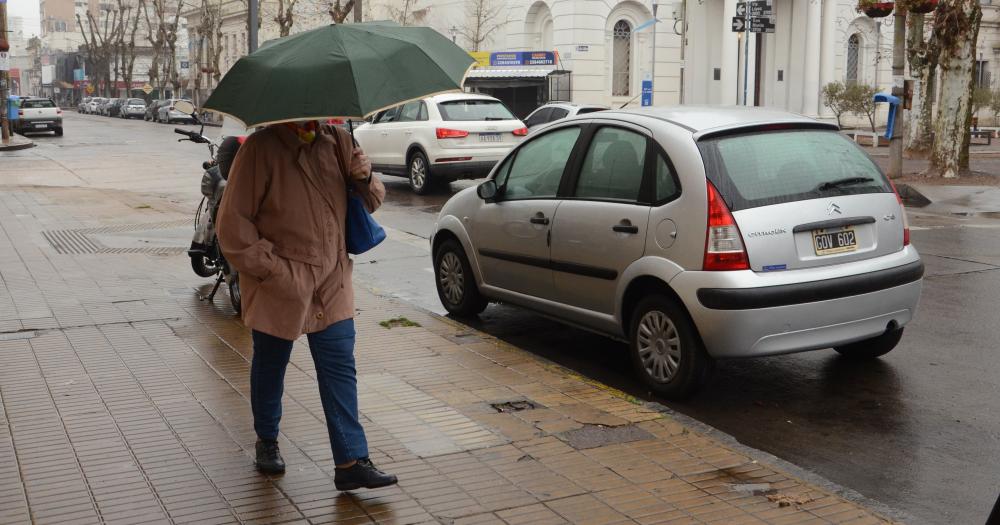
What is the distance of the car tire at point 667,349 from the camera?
629cm

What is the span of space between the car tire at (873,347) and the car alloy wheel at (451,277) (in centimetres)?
285

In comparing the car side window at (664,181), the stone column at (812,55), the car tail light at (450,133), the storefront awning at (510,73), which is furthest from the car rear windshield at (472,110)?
the stone column at (812,55)

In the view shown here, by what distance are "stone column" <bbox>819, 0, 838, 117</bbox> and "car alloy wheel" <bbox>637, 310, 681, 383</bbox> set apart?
44.5 m

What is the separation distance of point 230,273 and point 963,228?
9930 millimetres

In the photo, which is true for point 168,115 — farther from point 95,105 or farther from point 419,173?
point 419,173

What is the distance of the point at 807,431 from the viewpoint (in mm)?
5945

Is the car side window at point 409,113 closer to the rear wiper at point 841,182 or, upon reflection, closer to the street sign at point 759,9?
the street sign at point 759,9

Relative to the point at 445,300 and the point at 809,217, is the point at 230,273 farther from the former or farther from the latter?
the point at 809,217

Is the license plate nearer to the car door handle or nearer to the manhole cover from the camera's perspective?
the car door handle

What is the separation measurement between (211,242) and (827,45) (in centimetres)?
4361

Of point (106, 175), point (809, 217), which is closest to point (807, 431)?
point (809, 217)

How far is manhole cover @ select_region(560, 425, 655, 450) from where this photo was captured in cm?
534

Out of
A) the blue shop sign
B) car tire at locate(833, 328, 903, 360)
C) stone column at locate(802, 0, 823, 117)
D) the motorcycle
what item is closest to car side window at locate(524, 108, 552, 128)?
the motorcycle

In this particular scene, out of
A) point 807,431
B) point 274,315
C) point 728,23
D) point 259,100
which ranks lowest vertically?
→ point 807,431
